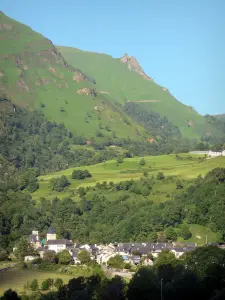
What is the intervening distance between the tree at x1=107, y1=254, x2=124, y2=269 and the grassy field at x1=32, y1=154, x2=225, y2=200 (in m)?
38.4

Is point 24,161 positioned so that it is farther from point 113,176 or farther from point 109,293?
point 109,293

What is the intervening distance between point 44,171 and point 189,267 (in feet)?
387

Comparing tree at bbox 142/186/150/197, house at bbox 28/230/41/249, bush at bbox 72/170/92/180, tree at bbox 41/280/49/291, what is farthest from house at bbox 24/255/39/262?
bush at bbox 72/170/92/180

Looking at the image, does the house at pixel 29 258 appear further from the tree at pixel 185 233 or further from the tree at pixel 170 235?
the tree at pixel 185 233

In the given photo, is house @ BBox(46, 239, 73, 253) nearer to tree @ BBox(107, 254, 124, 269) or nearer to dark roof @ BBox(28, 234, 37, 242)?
dark roof @ BBox(28, 234, 37, 242)

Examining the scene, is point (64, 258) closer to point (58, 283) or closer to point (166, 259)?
point (166, 259)

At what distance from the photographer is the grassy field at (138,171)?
139 meters

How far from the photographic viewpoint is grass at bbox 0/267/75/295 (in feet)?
232

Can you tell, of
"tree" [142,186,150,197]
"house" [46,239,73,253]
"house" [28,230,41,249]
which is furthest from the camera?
"tree" [142,186,150,197]

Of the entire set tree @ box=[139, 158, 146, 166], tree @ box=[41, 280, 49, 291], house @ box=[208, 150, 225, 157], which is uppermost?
house @ box=[208, 150, 225, 157]

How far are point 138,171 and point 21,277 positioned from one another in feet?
271

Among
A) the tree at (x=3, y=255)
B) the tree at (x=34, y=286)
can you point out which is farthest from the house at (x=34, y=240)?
the tree at (x=34, y=286)

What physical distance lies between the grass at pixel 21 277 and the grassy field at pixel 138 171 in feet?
151

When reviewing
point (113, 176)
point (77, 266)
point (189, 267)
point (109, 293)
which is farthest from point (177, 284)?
point (113, 176)
